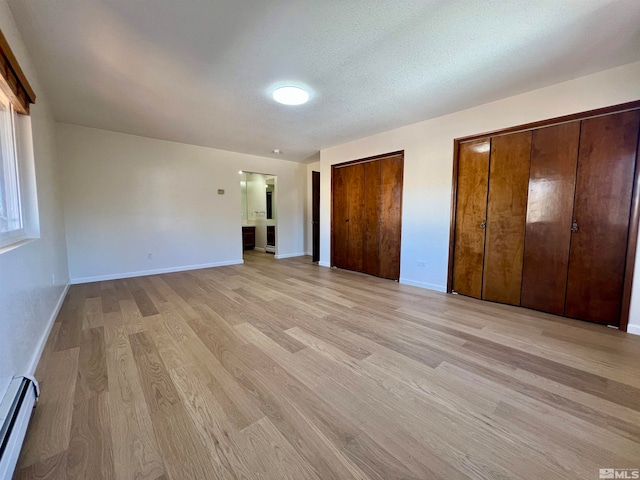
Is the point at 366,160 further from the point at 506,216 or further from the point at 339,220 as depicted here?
the point at 506,216

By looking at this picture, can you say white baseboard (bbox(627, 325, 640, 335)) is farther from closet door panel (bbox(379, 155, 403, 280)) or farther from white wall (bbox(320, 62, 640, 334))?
closet door panel (bbox(379, 155, 403, 280))

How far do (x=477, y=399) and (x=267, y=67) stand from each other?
2992 mm

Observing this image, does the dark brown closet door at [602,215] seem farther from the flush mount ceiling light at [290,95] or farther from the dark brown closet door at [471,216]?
the flush mount ceiling light at [290,95]

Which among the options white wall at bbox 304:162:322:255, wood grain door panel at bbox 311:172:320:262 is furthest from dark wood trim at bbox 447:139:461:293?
white wall at bbox 304:162:322:255

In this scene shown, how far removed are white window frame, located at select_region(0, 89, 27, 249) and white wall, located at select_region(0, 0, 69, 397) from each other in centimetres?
15

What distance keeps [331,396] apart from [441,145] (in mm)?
3429

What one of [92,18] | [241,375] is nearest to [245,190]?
[92,18]

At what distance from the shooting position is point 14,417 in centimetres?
114

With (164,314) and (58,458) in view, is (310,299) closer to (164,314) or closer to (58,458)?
(164,314)

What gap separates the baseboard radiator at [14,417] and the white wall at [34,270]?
60 mm

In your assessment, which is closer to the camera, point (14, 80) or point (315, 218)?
point (14, 80)

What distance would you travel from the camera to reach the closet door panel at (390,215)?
4.08 m

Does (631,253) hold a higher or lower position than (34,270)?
higher

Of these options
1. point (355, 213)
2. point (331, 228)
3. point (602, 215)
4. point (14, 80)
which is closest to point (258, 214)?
point (331, 228)
